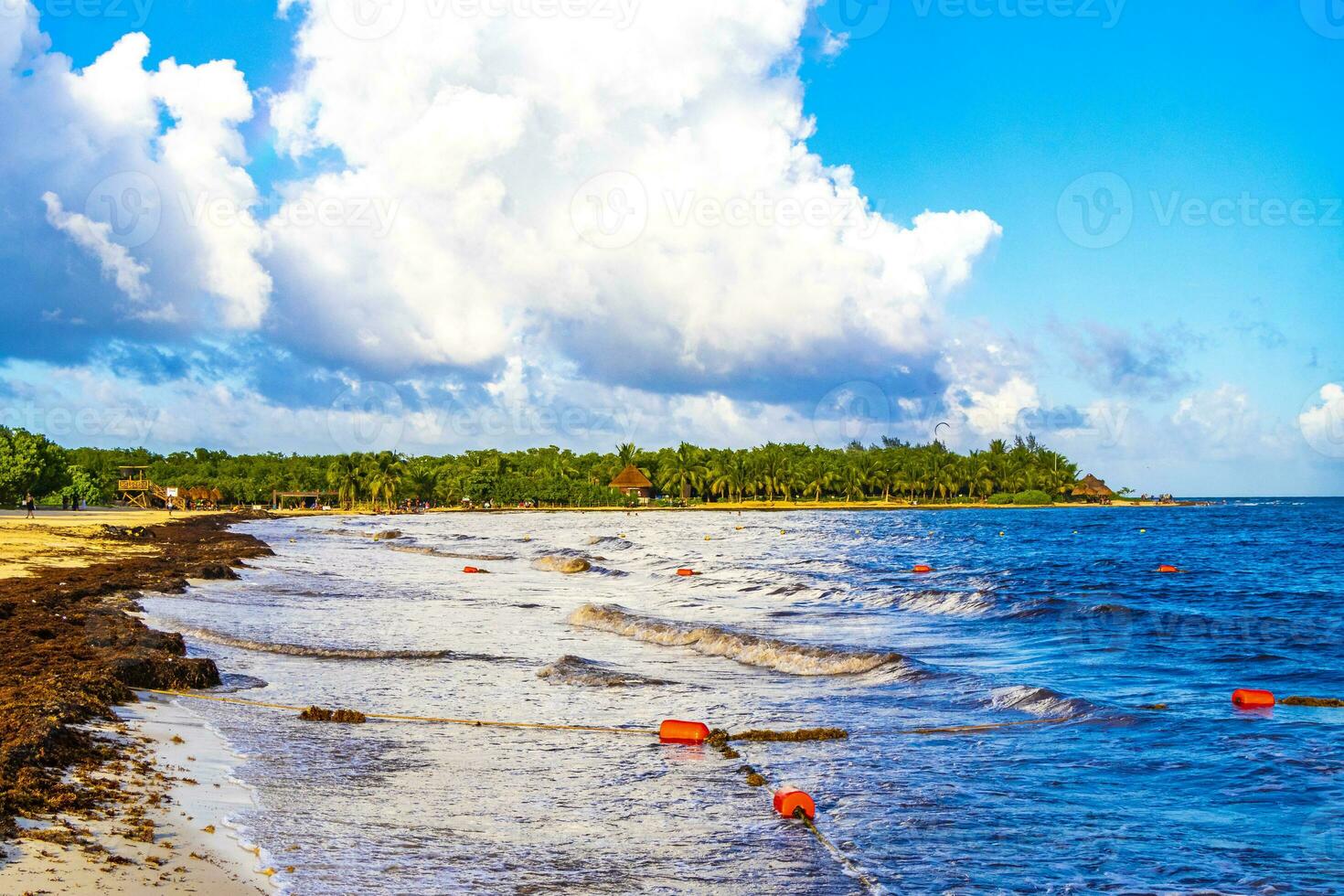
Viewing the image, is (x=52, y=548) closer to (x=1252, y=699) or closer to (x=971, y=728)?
(x=971, y=728)

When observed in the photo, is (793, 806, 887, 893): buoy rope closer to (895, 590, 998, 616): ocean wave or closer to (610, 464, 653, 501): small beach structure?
(895, 590, 998, 616): ocean wave

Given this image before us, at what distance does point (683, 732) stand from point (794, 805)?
3.01 m

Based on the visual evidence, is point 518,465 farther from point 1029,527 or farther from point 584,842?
Result: point 584,842

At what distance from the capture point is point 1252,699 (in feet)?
46.3

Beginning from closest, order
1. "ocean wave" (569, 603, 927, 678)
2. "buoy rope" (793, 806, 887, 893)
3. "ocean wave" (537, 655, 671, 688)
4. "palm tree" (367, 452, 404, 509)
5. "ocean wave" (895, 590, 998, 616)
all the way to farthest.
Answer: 1. "buoy rope" (793, 806, 887, 893)
2. "ocean wave" (537, 655, 671, 688)
3. "ocean wave" (569, 603, 927, 678)
4. "ocean wave" (895, 590, 998, 616)
5. "palm tree" (367, 452, 404, 509)

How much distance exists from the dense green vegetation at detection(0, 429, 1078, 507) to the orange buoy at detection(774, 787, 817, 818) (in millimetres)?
157272

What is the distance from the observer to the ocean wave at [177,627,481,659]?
18.0m

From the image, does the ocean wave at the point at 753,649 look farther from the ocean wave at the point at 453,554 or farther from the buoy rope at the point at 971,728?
the ocean wave at the point at 453,554

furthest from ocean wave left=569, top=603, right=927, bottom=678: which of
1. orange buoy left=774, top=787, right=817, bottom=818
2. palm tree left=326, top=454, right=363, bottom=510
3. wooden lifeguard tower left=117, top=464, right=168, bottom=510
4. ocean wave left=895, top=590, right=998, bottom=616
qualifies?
palm tree left=326, top=454, right=363, bottom=510

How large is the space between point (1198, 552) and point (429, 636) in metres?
51.1

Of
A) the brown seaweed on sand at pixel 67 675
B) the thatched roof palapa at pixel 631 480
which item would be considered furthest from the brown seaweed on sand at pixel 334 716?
the thatched roof palapa at pixel 631 480

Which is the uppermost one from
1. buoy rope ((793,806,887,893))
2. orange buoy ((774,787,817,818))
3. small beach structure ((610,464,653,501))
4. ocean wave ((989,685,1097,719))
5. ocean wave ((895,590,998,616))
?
small beach structure ((610,464,653,501))

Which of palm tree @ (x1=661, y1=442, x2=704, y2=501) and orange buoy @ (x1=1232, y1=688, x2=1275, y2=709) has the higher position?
palm tree @ (x1=661, y1=442, x2=704, y2=501)

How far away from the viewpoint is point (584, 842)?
8.00 m
